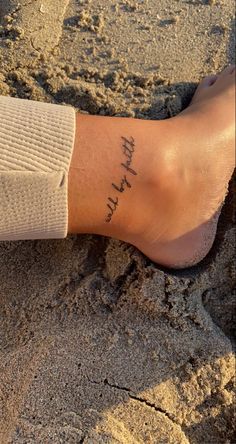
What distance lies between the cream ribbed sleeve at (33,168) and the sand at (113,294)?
0.66 ft

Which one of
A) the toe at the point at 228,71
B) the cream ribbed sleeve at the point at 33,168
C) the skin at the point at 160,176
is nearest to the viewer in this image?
the cream ribbed sleeve at the point at 33,168

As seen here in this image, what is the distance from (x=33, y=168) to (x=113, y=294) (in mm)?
446

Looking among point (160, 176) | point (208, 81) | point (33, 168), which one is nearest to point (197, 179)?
point (160, 176)

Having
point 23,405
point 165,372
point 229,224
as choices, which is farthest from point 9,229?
point 229,224

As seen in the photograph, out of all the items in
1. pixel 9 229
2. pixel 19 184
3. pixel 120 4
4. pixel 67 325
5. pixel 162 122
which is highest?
pixel 120 4

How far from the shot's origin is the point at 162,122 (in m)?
1.48

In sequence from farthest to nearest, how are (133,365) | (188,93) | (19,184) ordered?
1. (188,93)
2. (133,365)
3. (19,184)

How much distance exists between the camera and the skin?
1.39m

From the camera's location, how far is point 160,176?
1.43 meters

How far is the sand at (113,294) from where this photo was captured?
137 cm

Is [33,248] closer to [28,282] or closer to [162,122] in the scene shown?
[28,282]

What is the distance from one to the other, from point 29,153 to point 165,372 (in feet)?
2.23

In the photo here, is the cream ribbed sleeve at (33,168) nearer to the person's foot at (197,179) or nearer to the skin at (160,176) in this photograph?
the skin at (160,176)

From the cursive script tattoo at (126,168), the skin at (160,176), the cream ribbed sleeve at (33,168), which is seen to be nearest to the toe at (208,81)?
the skin at (160,176)
